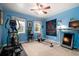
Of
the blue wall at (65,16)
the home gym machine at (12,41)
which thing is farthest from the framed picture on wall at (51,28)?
the home gym machine at (12,41)

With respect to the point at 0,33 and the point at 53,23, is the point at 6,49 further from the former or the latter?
the point at 53,23

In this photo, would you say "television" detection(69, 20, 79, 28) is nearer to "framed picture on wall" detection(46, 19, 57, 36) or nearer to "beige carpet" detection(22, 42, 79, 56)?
"framed picture on wall" detection(46, 19, 57, 36)

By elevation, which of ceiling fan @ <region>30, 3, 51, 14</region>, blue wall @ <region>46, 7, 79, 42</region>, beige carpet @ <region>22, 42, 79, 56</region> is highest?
ceiling fan @ <region>30, 3, 51, 14</region>

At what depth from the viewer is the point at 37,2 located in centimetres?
185

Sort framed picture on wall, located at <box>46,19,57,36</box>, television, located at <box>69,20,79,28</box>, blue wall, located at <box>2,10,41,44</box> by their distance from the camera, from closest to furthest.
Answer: blue wall, located at <box>2,10,41,44</box>
television, located at <box>69,20,79,28</box>
framed picture on wall, located at <box>46,19,57,36</box>

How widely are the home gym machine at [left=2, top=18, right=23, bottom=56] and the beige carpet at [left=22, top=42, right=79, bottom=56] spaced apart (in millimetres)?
151

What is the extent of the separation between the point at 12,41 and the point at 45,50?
737 millimetres

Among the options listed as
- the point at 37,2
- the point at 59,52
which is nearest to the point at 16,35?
the point at 37,2

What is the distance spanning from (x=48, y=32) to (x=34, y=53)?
0.56 m

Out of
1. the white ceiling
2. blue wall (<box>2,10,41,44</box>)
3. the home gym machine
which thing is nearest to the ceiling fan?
the white ceiling

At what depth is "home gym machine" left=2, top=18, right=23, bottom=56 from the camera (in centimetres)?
178

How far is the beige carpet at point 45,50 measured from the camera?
1.87 metres

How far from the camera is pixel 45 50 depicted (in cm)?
192

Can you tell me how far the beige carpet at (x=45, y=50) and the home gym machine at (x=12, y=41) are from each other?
0.15 meters
